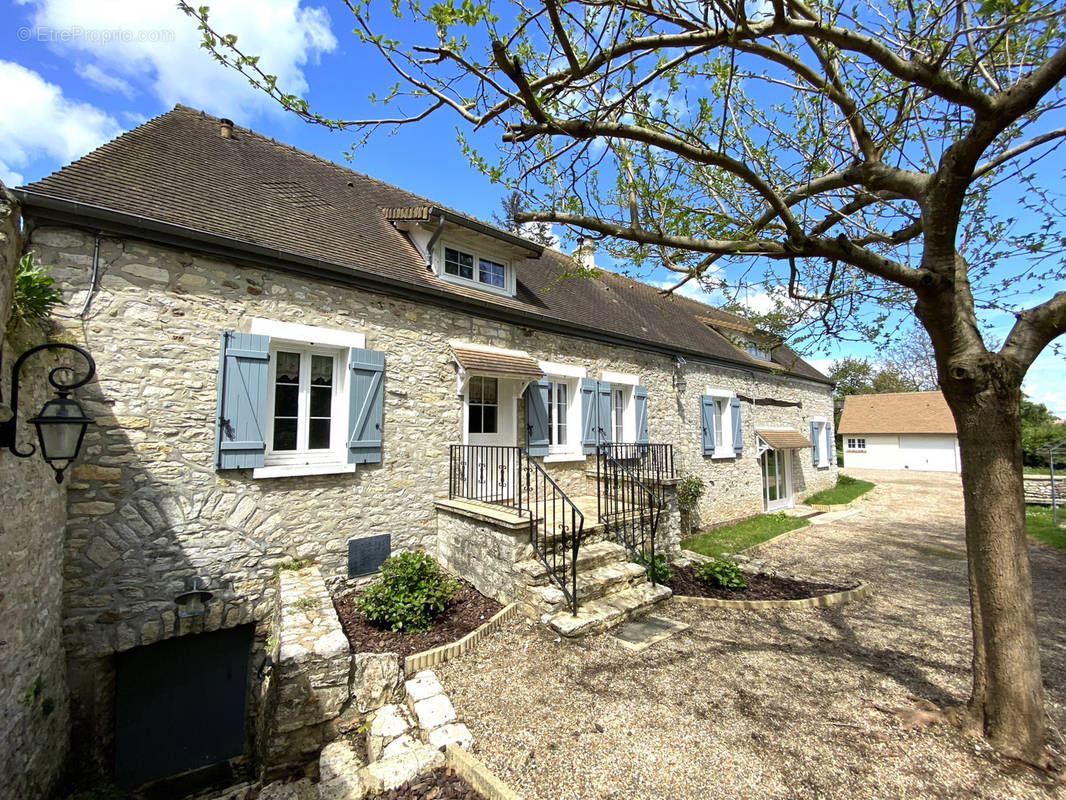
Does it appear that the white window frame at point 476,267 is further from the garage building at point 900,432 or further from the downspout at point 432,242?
the garage building at point 900,432

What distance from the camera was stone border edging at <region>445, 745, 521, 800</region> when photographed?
2.81 m

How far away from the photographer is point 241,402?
5.06m

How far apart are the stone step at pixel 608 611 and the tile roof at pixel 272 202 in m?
3.63

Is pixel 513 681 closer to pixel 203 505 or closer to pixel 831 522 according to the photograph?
pixel 203 505

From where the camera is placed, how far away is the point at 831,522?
12.2 m

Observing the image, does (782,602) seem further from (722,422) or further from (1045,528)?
(1045,528)

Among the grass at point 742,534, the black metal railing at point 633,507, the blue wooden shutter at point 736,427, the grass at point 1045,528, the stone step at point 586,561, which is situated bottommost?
the grass at point 742,534

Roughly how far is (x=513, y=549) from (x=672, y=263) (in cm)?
372

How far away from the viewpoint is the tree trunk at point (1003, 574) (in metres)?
3.04

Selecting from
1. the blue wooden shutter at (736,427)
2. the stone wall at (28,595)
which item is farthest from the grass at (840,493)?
the stone wall at (28,595)

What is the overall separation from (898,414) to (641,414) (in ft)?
98.1

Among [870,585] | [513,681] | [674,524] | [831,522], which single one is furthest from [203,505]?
[831,522]

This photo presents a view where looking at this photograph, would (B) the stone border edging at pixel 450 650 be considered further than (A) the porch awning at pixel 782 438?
No

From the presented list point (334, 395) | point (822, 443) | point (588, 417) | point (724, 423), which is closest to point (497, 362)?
point (334, 395)
